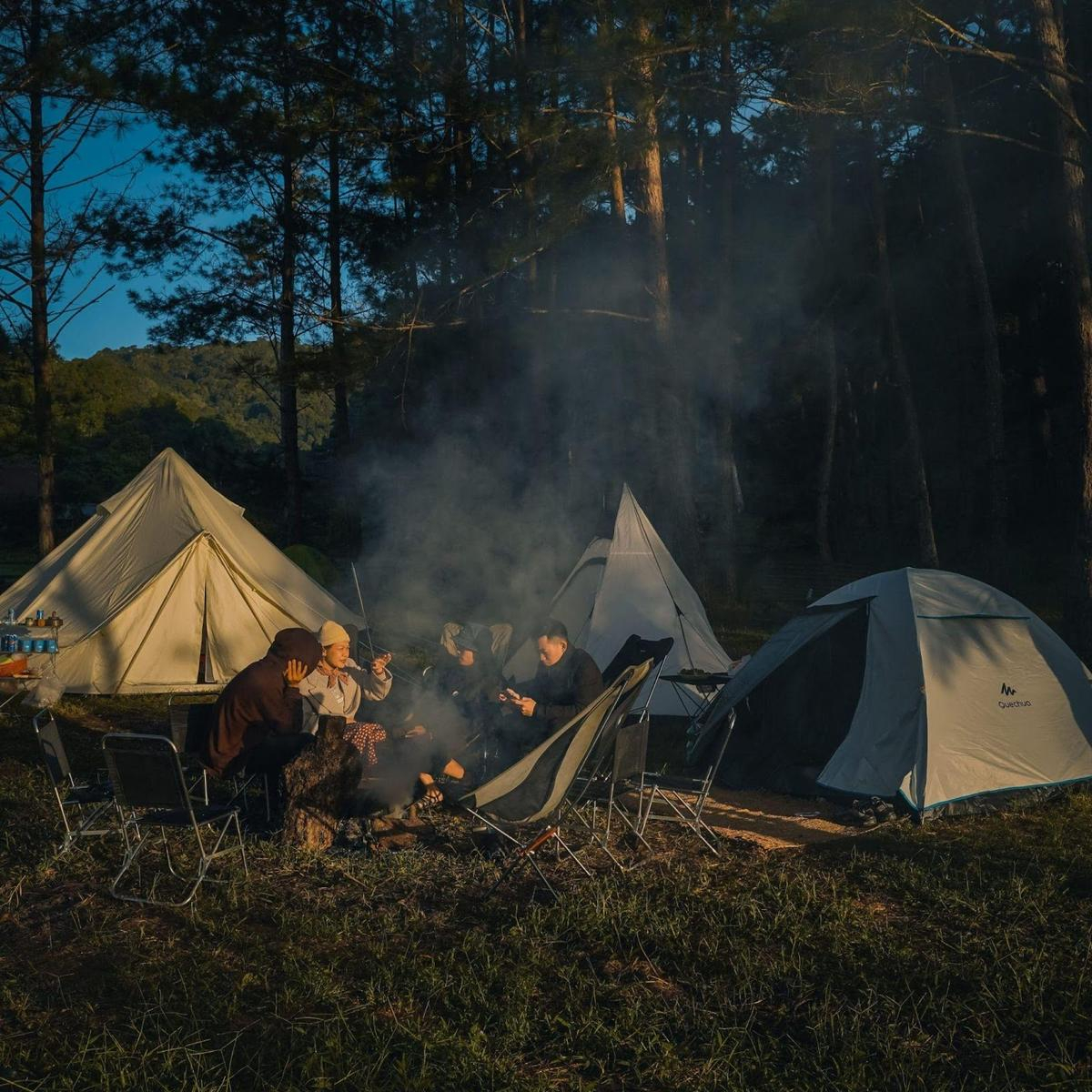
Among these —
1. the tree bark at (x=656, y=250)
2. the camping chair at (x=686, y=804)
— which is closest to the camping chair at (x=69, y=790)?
the camping chair at (x=686, y=804)

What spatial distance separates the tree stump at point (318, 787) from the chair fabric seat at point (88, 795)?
2.67ft

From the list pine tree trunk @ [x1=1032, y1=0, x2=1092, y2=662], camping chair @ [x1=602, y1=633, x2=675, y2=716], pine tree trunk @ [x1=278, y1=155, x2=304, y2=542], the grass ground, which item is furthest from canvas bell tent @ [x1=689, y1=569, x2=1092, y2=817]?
pine tree trunk @ [x1=278, y1=155, x2=304, y2=542]

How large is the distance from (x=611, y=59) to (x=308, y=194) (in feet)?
29.9

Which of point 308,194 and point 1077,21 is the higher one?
point 1077,21

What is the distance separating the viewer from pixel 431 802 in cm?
557

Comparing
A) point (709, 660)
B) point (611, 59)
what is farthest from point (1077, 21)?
point (709, 660)

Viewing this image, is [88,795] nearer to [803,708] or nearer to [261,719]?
[261,719]

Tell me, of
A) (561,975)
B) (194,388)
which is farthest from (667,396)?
(194,388)

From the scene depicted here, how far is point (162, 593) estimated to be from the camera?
9391 millimetres

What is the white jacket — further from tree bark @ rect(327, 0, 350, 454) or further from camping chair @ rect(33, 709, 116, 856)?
tree bark @ rect(327, 0, 350, 454)

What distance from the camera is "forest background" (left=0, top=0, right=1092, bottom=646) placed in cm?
1004

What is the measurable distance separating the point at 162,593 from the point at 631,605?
418 cm

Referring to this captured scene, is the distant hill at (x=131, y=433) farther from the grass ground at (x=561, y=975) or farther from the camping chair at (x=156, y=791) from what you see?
the grass ground at (x=561, y=975)

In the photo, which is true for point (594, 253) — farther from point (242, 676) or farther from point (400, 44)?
point (242, 676)
